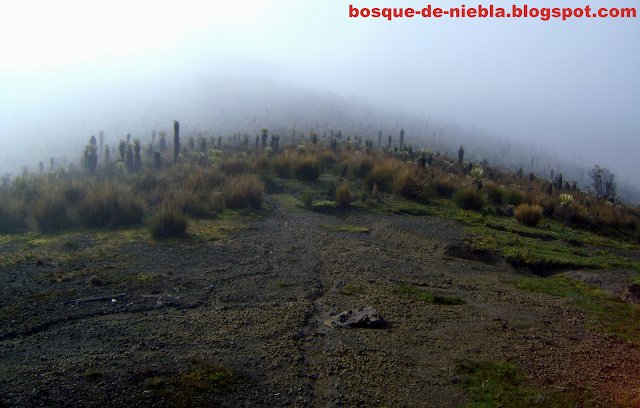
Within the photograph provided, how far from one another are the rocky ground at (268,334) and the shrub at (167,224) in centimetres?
78

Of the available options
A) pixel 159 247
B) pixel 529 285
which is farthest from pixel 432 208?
pixel 159 247

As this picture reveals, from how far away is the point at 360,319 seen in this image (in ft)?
15.5

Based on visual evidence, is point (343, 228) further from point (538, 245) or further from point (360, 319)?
point (360, 319)

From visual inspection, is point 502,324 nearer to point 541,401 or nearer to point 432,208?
point 541,401

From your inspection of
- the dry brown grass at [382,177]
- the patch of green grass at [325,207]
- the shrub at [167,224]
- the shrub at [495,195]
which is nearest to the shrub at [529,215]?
the shrub at [495,195]

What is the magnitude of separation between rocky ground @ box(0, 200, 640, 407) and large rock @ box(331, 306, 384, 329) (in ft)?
0.44

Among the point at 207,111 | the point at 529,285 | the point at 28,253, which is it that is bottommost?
the point at 529,285

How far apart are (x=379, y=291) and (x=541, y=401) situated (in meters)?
2.96

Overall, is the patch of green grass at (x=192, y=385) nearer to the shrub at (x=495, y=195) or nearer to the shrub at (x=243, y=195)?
the shrub at (x=243, y=195)

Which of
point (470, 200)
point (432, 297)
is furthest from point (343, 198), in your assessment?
point (432, 297)

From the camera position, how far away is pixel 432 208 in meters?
12.5

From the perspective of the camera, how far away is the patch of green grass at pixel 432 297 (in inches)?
223

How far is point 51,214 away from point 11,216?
2.78ft

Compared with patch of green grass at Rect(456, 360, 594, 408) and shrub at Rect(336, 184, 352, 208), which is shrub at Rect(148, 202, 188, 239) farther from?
patch of green grass at Rect(456, 360, 594, 408)
